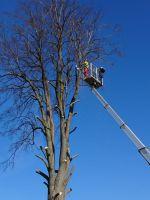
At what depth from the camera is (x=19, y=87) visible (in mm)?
14297

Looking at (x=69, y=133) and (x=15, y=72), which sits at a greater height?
(x=15, y=72)

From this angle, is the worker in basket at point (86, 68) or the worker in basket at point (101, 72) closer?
the worker in basket at point (86, 68)

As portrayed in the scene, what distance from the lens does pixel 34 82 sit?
1399 centimetres

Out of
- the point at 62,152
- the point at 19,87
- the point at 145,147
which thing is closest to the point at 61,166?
the point at 62,152

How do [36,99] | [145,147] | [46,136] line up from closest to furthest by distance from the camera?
[145,147]
[46,136]
[36,99]

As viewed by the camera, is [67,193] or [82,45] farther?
[82,45]

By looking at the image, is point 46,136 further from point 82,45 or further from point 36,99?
point 82,45

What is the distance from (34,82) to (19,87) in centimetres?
60

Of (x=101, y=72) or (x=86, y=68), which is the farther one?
(x=101, y=72)

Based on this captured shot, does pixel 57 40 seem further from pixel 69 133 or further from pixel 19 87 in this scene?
pixel 69 133

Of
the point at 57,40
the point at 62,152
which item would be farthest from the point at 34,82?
the point at 62,152

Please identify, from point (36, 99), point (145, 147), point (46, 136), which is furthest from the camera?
point (36, 99)

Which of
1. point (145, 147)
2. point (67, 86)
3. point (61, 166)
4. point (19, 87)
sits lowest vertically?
point (145, 147)

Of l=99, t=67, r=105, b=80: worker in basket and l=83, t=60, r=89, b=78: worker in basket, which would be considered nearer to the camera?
l=83, t=60, r=89, b=78: worker in basket
